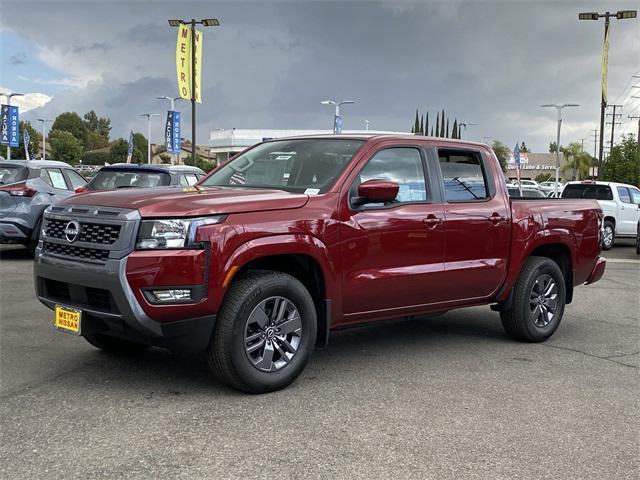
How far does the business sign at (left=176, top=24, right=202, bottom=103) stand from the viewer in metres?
30.2

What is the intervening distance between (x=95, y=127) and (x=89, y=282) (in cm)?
18423

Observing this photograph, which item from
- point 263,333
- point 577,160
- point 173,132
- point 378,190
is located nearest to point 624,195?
point 378,190

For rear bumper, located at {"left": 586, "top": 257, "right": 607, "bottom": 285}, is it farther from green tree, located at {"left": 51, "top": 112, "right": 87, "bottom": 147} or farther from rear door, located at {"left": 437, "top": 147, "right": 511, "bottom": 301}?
green tree, located at {"left": 51, "top": 112, "right": 87, "bottom": 147}

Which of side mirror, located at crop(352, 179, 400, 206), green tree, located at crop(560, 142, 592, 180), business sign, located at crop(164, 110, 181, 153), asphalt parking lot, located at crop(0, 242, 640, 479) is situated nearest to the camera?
asphalt parking lot, located at crop(0, 242, 640, 479)

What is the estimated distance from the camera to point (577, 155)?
97.6 m

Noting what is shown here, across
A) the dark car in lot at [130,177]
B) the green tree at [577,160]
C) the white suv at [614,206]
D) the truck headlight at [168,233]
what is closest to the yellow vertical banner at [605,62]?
the white suv at [614,206]

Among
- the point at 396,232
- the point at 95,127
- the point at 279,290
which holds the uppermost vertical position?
the point at 95,127

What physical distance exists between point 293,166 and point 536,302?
9.19 feet

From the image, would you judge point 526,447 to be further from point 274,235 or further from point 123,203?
point 123,203

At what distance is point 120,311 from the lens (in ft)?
14.2

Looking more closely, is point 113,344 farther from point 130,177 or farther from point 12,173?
point 12,173

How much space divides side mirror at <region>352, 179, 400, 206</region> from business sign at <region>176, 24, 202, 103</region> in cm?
2672

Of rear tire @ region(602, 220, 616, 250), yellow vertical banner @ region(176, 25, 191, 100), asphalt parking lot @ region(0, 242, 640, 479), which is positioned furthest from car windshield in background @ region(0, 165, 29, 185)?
yellow vertical banner @ region(176, 25, 191, 100)

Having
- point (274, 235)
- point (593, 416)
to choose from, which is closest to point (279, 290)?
point (274, 235)
